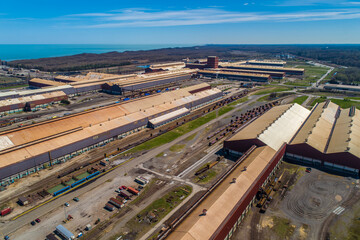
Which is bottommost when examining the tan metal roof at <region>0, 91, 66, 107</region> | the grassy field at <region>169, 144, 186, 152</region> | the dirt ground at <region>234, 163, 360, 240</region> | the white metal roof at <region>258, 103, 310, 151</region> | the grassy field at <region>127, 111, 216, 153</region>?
the dirt ground at <region>234, 163, 360, 240</region>

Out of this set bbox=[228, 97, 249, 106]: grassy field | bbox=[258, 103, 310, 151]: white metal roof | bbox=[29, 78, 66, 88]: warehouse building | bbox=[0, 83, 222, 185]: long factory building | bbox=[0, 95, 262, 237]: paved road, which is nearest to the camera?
bbox=[0, 95, 262, 237]: paved road

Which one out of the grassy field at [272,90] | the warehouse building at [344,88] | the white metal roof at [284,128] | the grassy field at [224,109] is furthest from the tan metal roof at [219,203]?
the warehouse building at [344,88]

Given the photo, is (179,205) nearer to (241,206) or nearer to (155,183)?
(155,183)

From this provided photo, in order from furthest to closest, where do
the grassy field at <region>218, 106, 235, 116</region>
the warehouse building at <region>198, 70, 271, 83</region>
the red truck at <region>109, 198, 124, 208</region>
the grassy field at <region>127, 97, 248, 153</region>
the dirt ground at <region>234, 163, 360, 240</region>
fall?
the warehouse building at <region>198, 70, 271, 83</region> → the grassy field at <region>218, 106, 235, 116</region> → the grassy field at <region>127, 97, 248, 153</region> → the red truck at <region>109, 198, 124, 208</region> → the dirt ground at <region>234, 163, 360, 240</region>

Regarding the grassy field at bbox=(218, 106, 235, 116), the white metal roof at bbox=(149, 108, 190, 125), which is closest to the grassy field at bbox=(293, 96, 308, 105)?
the grassy field at bbox=(218, 106, 235, 116)

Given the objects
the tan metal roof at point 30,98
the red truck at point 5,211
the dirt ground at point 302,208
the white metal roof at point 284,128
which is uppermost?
the tan metal roof at point 30,98

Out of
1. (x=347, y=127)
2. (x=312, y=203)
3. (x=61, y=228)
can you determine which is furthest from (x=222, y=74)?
(x=61, y=228)

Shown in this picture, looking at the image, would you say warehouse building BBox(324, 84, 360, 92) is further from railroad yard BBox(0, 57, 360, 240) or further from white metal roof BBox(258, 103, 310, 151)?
white metal roof BBox(258, 103, 310, 151)

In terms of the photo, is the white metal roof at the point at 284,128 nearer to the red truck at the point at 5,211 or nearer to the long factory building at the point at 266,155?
the long factory building at the point at 266,155
